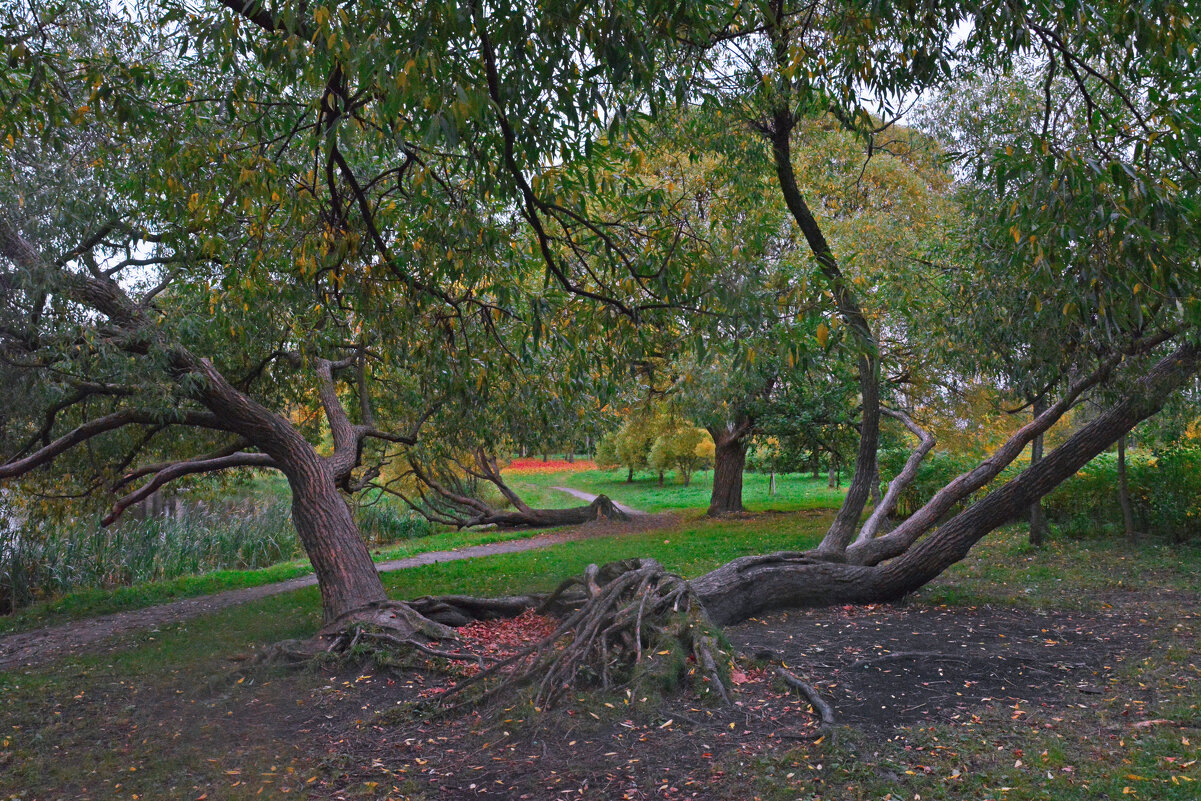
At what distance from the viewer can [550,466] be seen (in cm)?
5738

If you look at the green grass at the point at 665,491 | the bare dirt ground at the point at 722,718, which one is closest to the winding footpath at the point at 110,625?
the bare dirt ground at the point at 722,718

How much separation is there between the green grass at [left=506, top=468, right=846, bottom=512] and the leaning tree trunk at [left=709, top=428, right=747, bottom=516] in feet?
5.56

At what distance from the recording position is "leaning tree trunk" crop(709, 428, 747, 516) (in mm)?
20484

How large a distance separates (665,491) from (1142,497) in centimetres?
2356

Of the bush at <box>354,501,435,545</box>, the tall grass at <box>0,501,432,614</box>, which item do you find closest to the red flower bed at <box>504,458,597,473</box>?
the bush at <box>354,501,435,545</box>

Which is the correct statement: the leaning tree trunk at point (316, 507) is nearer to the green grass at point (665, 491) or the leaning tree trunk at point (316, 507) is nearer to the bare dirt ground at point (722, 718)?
the bare dirt ground at point (722, 718)

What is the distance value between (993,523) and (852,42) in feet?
19.1

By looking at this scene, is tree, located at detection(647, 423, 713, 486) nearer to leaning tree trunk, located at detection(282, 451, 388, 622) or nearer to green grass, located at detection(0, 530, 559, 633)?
green grass, located at detection(0, 530, 559, 633)

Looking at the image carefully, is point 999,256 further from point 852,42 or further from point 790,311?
point 790,311

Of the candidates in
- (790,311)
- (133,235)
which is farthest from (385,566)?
(790,311)

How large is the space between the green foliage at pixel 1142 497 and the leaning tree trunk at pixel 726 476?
7.67 meters

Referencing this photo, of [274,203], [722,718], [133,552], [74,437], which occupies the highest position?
[274,203]

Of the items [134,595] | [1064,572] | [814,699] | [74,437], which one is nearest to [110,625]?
[134,595]

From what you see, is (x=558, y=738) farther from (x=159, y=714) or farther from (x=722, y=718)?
(x=159, y=714)
